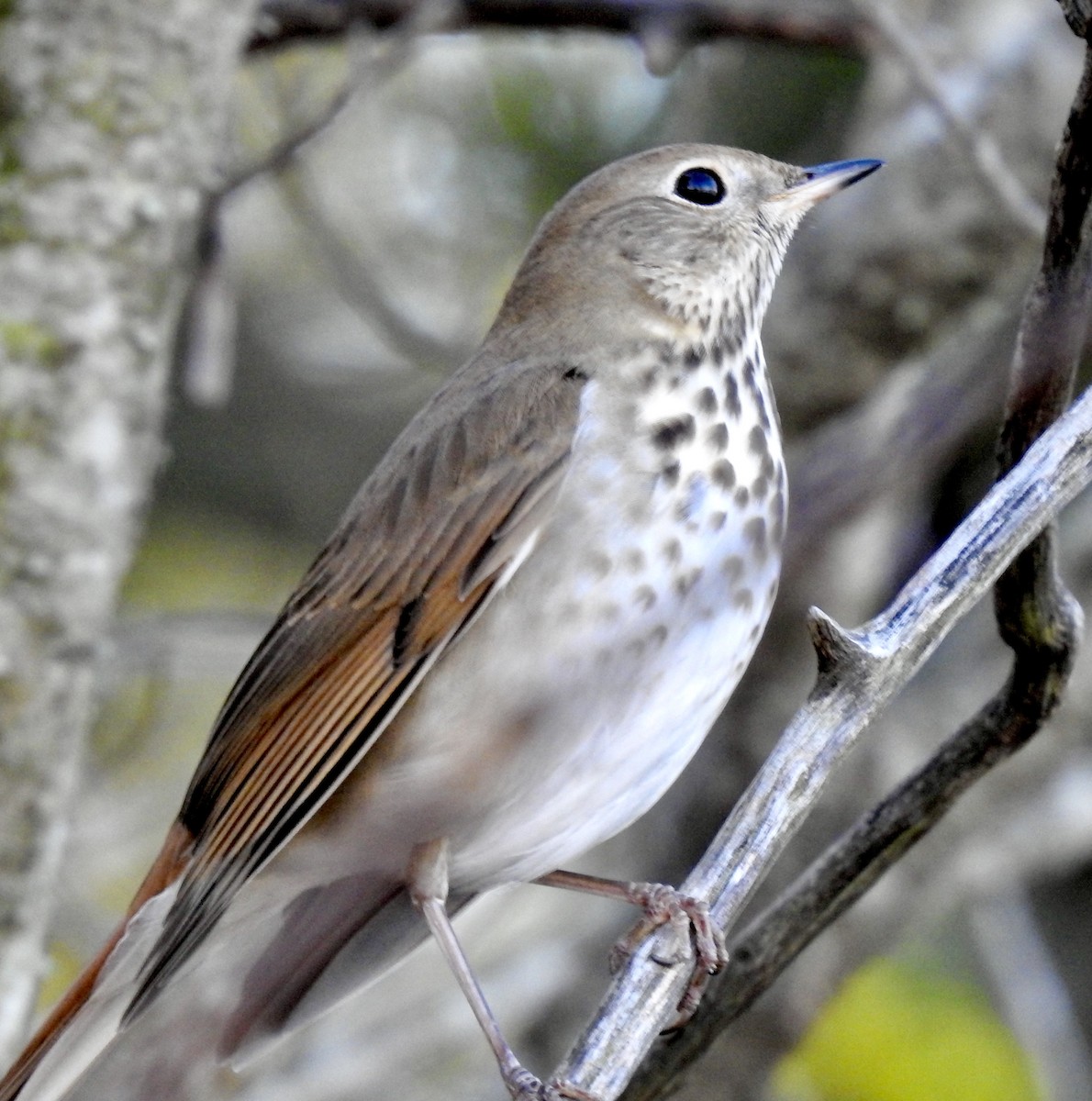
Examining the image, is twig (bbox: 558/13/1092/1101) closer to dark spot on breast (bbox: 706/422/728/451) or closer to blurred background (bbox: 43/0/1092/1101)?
dark spot on breast (bbox: 706/422/728/451)

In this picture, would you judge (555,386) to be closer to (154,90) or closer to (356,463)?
(154,90)

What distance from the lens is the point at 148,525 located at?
291 inches

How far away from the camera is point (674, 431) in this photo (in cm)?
307

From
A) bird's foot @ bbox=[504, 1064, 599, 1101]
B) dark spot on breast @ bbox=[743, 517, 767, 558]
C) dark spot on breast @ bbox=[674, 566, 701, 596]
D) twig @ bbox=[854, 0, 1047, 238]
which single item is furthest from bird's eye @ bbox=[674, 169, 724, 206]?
bird's foot @ bbox=[504, 1064, 599, 1101]

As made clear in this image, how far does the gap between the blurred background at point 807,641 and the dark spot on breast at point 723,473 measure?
793 millimetres

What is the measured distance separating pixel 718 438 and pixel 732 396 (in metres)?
0.17

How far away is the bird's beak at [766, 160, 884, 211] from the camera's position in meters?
3.48

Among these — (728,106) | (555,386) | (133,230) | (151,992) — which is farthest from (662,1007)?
(728,106)

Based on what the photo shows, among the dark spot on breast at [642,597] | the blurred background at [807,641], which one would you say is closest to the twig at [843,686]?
the dark spot on breast at [642,597]

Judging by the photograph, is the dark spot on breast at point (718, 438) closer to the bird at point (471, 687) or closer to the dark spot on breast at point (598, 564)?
the bird at point (471, 687)

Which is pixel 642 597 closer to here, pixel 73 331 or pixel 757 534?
pixel 757 534

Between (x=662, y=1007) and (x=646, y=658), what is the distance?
0.65 metres

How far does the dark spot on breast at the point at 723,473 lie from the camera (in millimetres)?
3025

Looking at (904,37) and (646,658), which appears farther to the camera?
(904,37)
